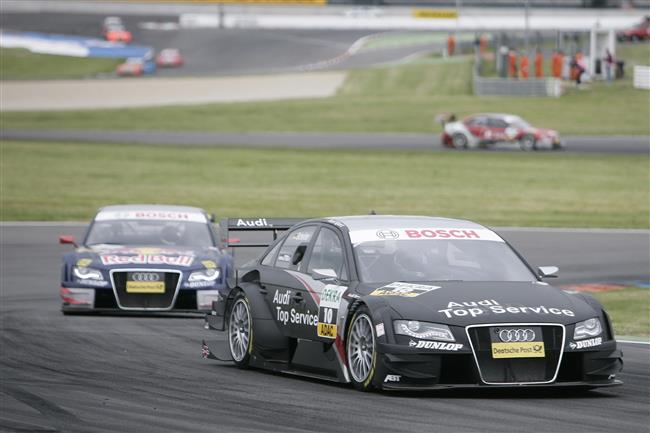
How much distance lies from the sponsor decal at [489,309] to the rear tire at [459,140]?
1467 inches

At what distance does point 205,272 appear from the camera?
16.0 m

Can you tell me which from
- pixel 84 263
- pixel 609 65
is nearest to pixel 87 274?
pixel 84 263

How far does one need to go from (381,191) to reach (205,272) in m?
19.2

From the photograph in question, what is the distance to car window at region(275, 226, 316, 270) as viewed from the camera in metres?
10.8

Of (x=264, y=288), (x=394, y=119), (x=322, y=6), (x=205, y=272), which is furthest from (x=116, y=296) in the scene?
(x=322, y=6)

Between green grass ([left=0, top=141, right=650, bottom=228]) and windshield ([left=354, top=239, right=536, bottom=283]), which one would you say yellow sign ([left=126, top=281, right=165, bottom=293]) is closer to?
windshield ([left=354, top=239, right=536, bottom=283])

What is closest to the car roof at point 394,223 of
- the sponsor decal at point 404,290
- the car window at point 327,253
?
the car window at point 327,253

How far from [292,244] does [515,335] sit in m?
2.58

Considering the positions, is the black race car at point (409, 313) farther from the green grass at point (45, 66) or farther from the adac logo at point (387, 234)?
the green grass at point (45, 66)

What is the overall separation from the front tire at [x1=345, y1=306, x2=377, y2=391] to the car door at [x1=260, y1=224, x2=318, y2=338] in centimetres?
67

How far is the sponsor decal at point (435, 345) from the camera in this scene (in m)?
8.80

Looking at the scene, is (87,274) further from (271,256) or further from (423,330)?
(423,330)

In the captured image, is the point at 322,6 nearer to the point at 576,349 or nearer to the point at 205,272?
the point at 205,272

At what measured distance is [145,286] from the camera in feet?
51.1
